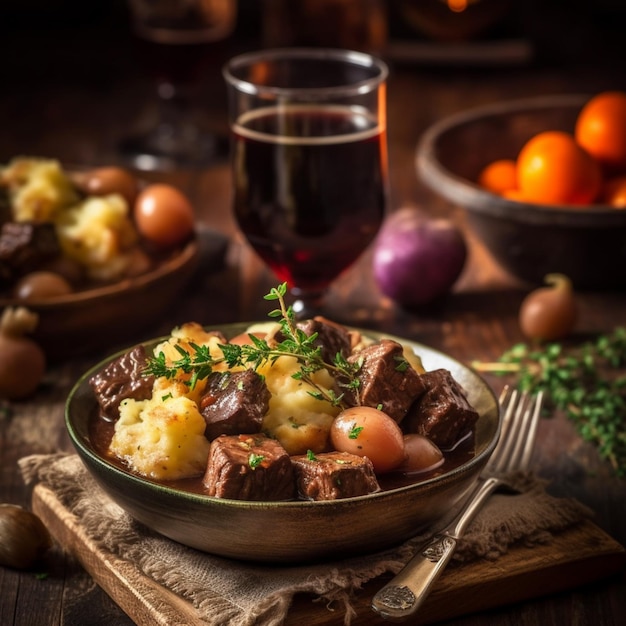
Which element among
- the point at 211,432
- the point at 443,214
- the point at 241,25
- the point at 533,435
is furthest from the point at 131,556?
the point at 241,25

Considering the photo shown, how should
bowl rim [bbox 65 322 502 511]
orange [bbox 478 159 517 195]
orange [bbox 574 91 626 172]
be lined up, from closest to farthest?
bowl rim [bbox 65 322 502 511]
orange [bbox 574 91 626 172]
orange [bbox 478 159 517 195]

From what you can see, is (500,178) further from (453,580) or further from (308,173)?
(453,580)

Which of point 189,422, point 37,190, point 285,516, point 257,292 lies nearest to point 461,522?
point 285,516

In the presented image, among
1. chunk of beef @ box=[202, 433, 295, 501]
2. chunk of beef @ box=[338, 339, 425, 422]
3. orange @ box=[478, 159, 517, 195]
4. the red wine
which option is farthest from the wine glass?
chunk of beef @ box=[202, 433, 295, 501]

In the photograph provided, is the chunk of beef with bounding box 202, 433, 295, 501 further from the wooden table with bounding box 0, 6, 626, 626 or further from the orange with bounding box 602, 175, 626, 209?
the orange with bounding box 602, 175, 626, 209

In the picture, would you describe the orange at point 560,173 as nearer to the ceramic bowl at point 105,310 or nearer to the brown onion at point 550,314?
the brown onion at point 550,314

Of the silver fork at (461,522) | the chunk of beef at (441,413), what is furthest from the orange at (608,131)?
the chunk of beef at (441,413)
